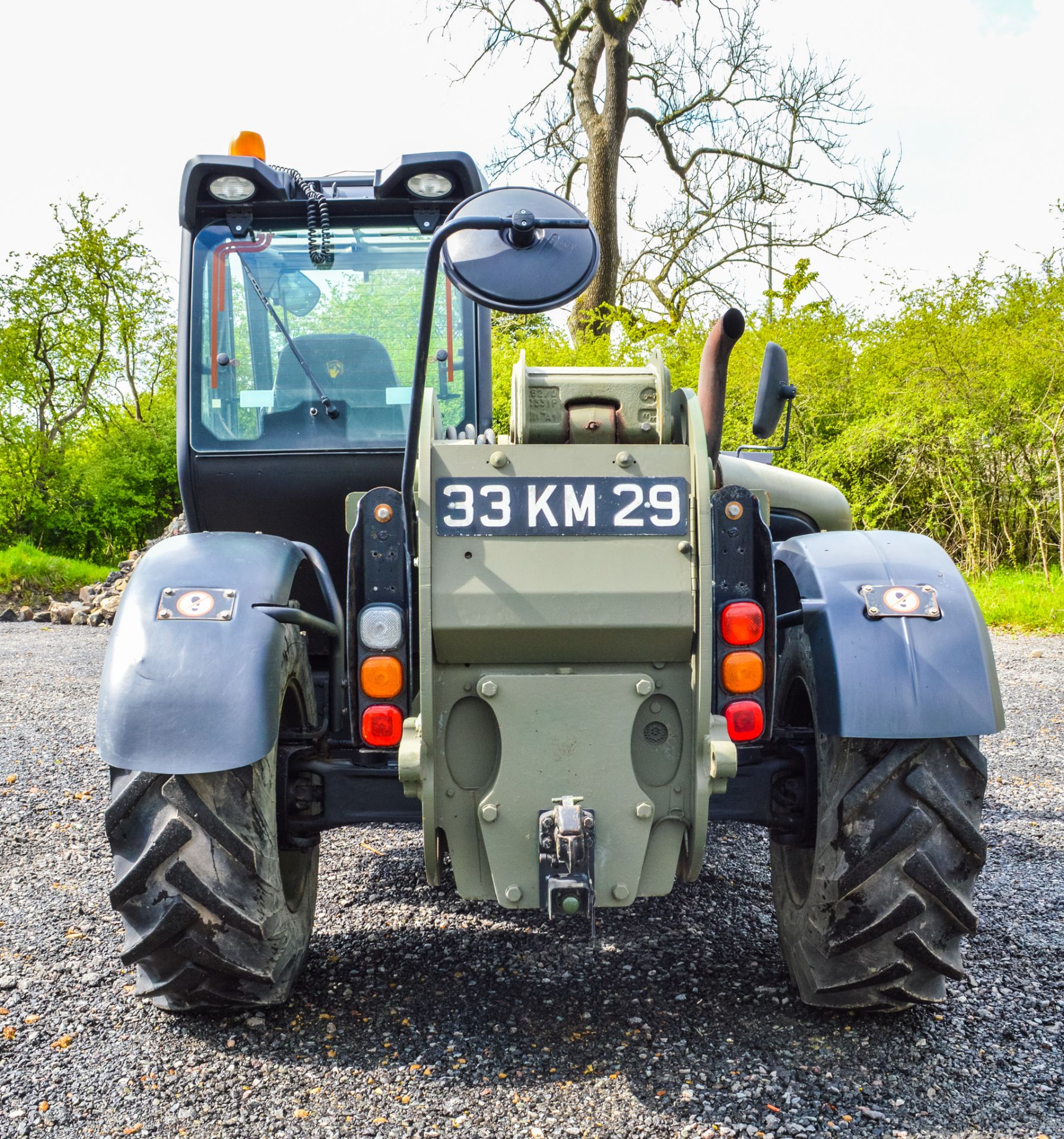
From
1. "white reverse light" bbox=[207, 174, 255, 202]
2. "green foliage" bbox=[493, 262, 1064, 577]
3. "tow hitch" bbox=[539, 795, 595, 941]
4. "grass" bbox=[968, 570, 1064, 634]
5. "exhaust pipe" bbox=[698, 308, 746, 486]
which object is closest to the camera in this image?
"tow hitch" bbox=[539, 795, 595, 941]

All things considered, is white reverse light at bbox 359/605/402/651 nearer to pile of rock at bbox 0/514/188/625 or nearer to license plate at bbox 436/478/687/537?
license plate at bbox 436/478/687/537

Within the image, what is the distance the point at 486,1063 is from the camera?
8.26ft

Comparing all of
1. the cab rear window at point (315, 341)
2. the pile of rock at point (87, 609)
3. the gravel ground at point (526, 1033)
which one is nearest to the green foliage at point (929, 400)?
the pile of rock at point (87, 609)

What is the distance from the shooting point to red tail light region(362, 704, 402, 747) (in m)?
2.50

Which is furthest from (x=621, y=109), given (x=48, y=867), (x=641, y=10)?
(x=48, y=867)

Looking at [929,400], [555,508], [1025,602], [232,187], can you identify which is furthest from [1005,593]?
[555,508]

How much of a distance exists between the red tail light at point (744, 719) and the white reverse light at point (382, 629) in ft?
2.62

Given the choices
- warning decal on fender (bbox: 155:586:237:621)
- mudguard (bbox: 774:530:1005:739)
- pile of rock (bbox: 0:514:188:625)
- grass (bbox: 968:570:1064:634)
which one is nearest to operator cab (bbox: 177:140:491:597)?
warning decal on fender (bbox: 155:586:237:621)

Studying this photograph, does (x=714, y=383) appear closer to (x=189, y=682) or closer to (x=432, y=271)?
(x=432, y=271)

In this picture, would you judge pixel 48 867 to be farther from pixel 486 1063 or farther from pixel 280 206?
pixel 280 206

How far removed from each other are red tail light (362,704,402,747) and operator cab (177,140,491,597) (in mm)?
1288

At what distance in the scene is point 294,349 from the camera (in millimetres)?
3822

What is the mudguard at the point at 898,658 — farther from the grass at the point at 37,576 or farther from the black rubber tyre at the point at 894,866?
the grass at the point at 37,576

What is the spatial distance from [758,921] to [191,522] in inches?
95.5
